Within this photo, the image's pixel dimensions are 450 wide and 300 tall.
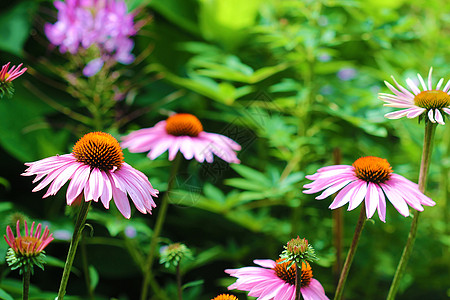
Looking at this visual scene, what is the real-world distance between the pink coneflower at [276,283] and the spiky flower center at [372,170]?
0.11 m

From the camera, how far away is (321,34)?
0.92 meters

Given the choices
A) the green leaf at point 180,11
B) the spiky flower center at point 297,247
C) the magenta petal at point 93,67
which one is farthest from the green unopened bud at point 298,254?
the green leaf at point 180,11

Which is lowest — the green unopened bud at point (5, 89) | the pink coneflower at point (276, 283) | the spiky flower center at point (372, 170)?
the pink coneflower at point (276, 283)

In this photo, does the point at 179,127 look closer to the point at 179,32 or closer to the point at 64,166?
the point at 64,166

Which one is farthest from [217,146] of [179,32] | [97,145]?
[179,32]

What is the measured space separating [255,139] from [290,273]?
0.69m

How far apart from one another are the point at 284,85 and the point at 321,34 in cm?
13

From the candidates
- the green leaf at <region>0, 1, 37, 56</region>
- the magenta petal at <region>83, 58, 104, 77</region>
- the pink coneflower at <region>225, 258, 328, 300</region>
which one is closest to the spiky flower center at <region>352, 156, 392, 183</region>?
the pink coneflower at <region>225, 258, 328, 300</region>

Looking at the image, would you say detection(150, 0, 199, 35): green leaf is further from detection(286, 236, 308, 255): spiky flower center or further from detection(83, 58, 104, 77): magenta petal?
detection(286, 236, 308, 255): spiky flower center

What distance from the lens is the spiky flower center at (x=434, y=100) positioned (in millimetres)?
450

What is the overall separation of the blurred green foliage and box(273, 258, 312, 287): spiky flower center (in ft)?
0.90

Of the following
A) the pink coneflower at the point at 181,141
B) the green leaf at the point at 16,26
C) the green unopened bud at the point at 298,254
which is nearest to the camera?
the green unopened bud at the point at 298,254

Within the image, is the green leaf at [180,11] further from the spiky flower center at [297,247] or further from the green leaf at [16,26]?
the spiky flower center at [297,247]

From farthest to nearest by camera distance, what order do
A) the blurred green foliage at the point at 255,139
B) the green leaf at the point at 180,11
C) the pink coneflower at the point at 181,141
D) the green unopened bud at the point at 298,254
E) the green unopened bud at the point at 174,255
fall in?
the green leaf at the point at 180,11 → the blurred green foliage at the point at 255,139 → the pink coneflower at the point at 181,141 → the green unopened bud at the point at 174,255 → the green unopened bud at the point at 298,254
